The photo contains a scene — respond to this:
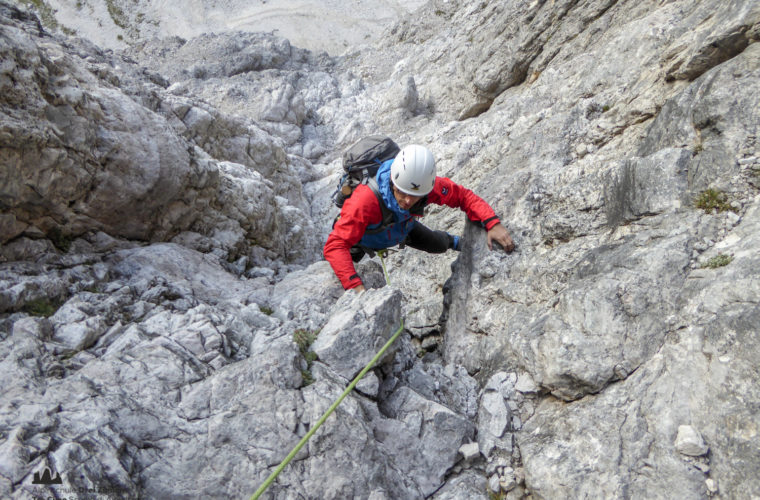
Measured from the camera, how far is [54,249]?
6.04m

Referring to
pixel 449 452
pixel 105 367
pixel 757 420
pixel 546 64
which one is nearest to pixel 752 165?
pixel 757 420

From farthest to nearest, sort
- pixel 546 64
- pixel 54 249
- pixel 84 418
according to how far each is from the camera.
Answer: pixel 546 64 < pixel 54 249 < pixel 84 418

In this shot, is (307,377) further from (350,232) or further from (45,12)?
(45,12)

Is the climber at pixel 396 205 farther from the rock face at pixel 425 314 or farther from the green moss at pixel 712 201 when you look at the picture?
the green moss at pixel 712 201

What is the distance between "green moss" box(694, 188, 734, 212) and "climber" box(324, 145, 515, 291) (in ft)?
7.16

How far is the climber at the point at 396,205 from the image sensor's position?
5742 mm

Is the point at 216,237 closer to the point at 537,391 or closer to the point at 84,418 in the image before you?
the point at 84,418

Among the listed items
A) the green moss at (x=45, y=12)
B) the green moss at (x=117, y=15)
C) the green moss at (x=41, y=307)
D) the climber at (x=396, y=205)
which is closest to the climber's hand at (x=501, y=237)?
the climber at (x=396, y=205)

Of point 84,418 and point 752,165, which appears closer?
point 84,418

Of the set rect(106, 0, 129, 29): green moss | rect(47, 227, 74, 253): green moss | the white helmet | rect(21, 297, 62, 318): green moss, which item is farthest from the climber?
rect(106, 0, 129, 29): green moss

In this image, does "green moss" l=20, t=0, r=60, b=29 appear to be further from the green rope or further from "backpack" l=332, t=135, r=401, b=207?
the green rope

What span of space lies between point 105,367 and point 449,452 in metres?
3.60

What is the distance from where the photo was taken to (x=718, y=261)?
3.99m

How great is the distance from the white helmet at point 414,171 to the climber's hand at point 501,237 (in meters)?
1.12
